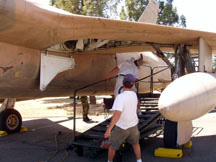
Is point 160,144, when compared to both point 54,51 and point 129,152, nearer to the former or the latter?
point 129,152

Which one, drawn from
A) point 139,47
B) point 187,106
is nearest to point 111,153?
point 187,106

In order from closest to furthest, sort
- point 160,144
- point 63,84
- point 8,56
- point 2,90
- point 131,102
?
point 131,102 < point 8,56 < point 2,90 < point 63,84 < point 160,144

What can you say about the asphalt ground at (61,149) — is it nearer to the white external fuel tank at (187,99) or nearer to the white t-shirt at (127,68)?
the white external fuel tank at (187,99)

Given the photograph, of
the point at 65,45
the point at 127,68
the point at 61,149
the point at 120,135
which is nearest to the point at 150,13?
the point at 127,68

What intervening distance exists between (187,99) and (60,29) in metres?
2.75

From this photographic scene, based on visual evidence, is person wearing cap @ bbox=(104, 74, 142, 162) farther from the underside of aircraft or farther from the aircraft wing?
the aircraft wing

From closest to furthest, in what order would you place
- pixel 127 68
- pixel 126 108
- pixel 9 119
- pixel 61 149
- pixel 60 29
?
pixel 126 108
pixel 60 29
pixel 61 149
pixel 127 68
pixel 9 119

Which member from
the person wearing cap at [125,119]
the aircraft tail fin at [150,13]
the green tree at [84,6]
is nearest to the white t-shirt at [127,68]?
the person wearing cap at [125,119]

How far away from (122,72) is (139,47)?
2.80 ft

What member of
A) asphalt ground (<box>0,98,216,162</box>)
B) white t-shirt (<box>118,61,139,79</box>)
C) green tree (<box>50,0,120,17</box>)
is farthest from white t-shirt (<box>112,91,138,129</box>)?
green tree (<box>50,0,120,17</box>)

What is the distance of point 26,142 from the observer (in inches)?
277

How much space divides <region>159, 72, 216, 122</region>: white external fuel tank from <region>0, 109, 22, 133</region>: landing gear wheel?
20.6ft

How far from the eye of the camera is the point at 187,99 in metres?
3.78

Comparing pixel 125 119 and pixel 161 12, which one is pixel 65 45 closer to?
pixel 125 119
